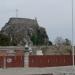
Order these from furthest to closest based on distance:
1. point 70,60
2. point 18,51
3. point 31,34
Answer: point 31,34 → point 18,51 → point 70,60

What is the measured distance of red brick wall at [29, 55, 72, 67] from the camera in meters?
58.4

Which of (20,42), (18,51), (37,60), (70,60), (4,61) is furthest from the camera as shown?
(20,42)

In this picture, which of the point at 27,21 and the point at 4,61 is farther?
the point at 27,21

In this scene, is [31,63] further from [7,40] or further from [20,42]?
[20,42]

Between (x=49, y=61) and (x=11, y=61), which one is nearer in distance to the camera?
(x=11, y=61)

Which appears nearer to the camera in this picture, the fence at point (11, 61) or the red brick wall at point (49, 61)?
the fence at point (11, 61)

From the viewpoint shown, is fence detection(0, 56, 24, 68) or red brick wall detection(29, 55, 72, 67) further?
red brick wall detection(29, 55, 72, 67)

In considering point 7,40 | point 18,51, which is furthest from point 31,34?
point 18,51

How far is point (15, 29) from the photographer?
136 meters

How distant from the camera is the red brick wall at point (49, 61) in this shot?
58.4 metres

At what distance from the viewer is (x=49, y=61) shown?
199 feet

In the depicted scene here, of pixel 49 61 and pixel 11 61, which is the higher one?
pixel 11 61

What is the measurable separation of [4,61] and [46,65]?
9003 millimetres

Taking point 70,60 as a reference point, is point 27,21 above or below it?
above
